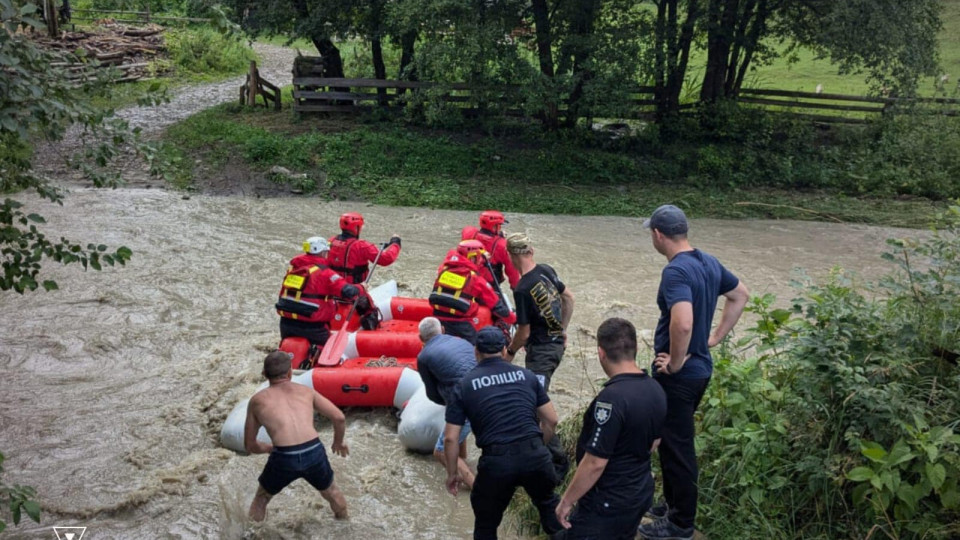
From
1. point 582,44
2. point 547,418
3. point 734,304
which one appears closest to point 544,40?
point 582,44

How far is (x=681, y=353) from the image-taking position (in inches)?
159

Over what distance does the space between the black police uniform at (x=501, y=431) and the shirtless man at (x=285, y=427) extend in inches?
45.1

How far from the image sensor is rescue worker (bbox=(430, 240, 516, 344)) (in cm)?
704

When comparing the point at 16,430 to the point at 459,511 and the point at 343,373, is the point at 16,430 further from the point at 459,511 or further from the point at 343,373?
the point at 459,511

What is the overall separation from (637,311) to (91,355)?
6398 mm

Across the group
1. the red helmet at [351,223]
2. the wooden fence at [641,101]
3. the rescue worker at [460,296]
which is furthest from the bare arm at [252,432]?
the wooden fence at [641,101]

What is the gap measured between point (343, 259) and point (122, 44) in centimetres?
A: 1976

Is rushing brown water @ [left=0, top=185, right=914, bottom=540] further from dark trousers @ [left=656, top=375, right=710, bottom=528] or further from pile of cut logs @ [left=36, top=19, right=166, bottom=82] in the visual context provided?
pile of cut logs @ [left=36, top=19, right=166, bottom=82]

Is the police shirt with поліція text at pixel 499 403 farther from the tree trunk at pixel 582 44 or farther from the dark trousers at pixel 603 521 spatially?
the tree trunk at pixel 582 44

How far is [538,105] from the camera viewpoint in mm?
15711

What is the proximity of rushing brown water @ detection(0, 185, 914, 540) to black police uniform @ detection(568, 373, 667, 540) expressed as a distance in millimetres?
1739

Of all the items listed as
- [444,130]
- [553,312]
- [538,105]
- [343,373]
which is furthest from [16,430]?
[444,130]

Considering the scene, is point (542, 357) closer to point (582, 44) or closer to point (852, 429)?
point (852, 429)

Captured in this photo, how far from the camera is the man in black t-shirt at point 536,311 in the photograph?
562 centimetres
